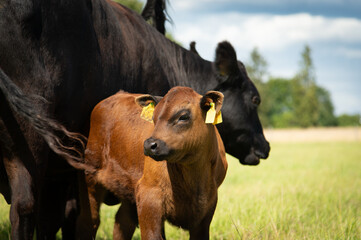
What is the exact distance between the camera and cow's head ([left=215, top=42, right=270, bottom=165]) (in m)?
5.38

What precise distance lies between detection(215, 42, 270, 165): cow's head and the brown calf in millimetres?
1741

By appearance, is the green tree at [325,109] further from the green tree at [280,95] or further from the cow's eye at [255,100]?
the cow's eye at [255,100]

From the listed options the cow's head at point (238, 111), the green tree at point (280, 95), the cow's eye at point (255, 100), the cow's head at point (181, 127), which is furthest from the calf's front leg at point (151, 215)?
the green tree at point (280, 95)

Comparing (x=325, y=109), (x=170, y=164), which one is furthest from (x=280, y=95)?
(x=170, y=164)

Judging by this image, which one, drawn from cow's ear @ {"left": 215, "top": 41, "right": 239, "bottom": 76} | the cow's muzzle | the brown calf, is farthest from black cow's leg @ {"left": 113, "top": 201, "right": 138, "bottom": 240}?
cow's ear @ {"left": 215, "top": 41, "right": 239, "bottom": 76}

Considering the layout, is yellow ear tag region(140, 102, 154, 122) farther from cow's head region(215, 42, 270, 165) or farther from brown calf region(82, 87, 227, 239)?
cow's head region(215, 42, 270, 165)

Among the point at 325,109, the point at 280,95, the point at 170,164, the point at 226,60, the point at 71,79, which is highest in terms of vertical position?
the point at 226,60

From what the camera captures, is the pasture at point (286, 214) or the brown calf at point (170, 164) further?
the pasture at point (286, 214)

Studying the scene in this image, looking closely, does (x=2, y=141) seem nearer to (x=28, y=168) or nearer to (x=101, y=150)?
(x=28, y=168)

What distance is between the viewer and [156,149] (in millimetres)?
2861

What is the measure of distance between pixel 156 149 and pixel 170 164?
42 centimetres

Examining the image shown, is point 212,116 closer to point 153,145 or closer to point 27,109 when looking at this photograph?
point 153,145

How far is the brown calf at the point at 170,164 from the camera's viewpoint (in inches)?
120

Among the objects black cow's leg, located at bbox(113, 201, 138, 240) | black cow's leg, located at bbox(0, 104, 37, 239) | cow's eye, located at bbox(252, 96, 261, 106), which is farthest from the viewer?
cow's eye, located at bbox(252, 96, 261, 106)
